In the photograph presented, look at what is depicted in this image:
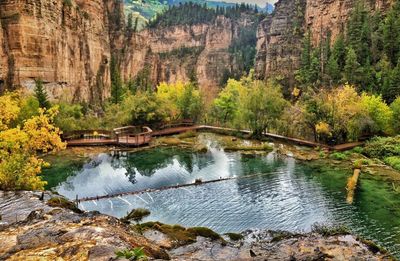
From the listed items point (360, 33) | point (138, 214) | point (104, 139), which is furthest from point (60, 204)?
point (360, 33)

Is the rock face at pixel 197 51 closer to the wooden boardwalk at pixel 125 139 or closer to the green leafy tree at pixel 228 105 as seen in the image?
the green leafy tree at pixel 228 105

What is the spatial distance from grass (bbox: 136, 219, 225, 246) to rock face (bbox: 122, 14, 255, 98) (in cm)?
9547

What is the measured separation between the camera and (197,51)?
145 m

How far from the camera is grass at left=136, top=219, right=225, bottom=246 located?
53.5ft

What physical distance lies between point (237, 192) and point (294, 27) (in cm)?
7806

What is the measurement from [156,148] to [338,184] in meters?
20.3

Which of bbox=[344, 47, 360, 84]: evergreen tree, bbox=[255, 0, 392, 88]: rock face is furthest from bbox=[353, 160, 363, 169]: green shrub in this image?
bbox=[255, 0, 392, 88]: rock face

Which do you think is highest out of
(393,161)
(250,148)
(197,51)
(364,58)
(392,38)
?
(392,38)

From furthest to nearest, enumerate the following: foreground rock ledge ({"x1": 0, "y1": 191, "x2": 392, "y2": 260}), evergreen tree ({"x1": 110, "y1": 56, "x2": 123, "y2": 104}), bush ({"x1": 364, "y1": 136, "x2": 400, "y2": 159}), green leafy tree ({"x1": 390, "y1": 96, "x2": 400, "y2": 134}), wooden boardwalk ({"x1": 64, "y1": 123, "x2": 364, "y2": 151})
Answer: evergreen tree ({"x1": 110, "y1": 56, "x2": 123, "y2": 104})
green leafy tree ({"x1": 390, "y1": 96, "x2": 400, "y2": 134})
wooden boardwalk ({"x1": 64, "y1": 123, "x2": 364, "y2": 151})
bush ({"x1": 364, "y1": 136, "x2": 400, "y2": 159})
foreground rock ledge ({"x1": 0, "y1": 191, "x2": 392, "y2": 260})

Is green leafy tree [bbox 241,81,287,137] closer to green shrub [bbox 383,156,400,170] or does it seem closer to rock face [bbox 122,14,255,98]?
green shrub [bbox 383,156,400,170]

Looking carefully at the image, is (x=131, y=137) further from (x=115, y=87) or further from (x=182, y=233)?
(x=115, y=87)

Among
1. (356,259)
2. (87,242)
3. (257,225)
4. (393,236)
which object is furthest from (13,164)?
(393,236)

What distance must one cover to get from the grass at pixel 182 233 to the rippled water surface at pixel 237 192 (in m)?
3.13

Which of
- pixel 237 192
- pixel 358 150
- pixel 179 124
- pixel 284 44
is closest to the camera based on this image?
pixel 237 192
